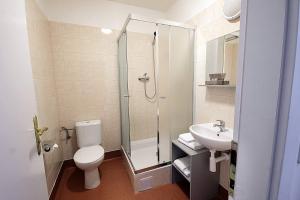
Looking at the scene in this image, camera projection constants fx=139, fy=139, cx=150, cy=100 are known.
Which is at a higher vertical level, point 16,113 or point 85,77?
point 85,77

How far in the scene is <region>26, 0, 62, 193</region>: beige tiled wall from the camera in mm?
1391

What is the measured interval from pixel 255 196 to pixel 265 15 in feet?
1.77

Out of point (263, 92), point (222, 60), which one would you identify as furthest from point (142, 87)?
point (263, 92)

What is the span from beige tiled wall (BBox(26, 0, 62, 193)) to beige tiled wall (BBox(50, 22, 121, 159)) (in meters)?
0.12

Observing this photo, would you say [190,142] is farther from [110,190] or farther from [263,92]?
[263,92]

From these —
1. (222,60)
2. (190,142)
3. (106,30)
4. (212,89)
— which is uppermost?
(106,30)

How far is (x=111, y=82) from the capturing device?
236 centimetres

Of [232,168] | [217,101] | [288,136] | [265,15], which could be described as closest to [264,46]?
[265,15]

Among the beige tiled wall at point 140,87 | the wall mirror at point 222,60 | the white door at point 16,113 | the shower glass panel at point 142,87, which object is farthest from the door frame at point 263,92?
the beige tiled wall at point 140,87

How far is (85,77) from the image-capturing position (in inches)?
86.7

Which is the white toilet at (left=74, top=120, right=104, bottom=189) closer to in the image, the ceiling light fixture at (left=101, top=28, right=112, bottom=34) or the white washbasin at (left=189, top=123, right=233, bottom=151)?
the white washbasin at (left=189, top=123, right=233, bottom=151)

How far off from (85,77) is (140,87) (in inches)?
36.9

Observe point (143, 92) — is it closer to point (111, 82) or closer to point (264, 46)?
point (111, 82)

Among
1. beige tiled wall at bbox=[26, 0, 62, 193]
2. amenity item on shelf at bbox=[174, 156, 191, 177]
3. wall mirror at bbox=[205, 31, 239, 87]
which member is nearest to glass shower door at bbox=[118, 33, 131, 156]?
amenity item on shelf at bbox=[174, 156, 191, 177]
